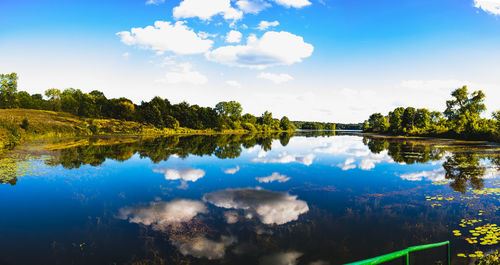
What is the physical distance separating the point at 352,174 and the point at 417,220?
1012 cm

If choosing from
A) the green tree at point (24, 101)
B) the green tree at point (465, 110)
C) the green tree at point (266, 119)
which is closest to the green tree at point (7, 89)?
the green tree at point (24, 101)

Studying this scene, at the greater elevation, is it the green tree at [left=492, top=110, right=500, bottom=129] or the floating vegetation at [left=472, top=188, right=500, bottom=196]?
the green tree at [left=492, top=110, right=500, bottom=129]

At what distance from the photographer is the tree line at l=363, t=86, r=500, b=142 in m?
55.4

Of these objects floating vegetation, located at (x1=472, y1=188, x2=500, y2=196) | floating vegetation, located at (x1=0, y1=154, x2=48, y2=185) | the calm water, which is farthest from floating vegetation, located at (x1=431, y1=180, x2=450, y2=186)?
floating vegetation, located at (x1=0, y1=154, x2=48, y2=185)

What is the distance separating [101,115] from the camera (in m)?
106

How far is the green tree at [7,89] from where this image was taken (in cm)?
10181

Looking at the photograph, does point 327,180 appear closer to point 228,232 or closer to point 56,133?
point 228,232

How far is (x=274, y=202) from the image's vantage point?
491 inches

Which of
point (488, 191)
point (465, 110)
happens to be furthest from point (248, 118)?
point (488, 191)

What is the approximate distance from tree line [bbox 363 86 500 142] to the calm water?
51295mm

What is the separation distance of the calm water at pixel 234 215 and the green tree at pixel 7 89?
12238cm

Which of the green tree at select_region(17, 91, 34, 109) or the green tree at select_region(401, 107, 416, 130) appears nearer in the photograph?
the green tree at select_region(401, 107, 416, 130)

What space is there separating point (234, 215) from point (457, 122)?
81.7m

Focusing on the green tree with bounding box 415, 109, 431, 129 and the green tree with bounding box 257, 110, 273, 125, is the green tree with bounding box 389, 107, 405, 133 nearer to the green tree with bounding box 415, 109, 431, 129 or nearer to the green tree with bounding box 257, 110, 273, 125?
the green tree with bounding box 415, 109, 431, 129
